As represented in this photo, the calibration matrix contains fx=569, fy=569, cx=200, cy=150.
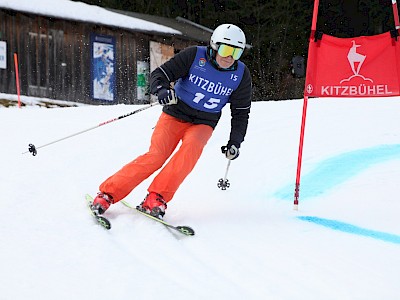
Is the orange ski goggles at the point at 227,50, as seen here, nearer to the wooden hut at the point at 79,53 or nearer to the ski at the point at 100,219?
the ski at the point at 100,219

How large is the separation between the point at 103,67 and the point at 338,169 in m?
14.5

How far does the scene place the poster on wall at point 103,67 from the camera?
1912 centimetres

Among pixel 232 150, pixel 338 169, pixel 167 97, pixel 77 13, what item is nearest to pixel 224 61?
pixel 167 97

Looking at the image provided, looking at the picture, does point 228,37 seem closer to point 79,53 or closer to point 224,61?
point 224,61

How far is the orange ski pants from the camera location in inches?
167

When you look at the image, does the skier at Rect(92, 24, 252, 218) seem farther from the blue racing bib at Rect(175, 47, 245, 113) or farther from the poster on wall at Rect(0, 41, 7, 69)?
the poster on wall at Rect(0, 41, 7, 69)

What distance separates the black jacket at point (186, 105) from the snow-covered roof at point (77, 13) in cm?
1352

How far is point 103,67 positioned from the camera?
19344mm

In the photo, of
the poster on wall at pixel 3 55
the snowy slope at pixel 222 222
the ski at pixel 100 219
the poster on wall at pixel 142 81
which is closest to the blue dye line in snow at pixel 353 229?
the snowy slope at pixel 222 222

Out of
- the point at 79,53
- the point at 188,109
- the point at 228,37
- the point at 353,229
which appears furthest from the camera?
the point at 79,53

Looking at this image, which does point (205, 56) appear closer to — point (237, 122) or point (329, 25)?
point (237, 122)

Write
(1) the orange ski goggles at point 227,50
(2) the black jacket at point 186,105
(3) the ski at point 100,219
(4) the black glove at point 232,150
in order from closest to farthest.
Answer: (3) the ski at point 100,219 < (1) the orange ski goggles at point 227,50 < (2) the black jacket at point 186,105 < (4) the black glove at point 232,150

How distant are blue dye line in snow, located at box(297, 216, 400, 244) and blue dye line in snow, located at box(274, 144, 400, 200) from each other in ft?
2.48

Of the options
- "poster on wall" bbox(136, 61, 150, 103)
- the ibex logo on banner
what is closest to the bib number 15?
the ibex logo on banner
